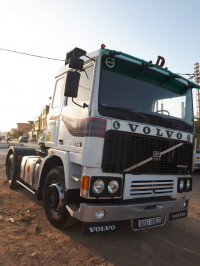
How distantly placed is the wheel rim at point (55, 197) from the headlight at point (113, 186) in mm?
878

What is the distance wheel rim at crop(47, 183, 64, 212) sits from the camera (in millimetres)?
3518

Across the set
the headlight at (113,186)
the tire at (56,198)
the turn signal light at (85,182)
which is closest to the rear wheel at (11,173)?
the tire at (56,198)

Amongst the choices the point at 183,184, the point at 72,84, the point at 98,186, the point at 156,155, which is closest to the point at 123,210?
the point at 98,186

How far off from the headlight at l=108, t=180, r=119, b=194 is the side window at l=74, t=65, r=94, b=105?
4.21ft

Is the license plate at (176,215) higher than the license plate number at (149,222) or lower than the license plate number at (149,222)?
higher

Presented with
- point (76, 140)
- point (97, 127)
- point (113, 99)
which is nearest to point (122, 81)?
point (113, 99)

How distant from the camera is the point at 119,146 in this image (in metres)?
3.18

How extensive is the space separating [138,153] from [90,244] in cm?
156

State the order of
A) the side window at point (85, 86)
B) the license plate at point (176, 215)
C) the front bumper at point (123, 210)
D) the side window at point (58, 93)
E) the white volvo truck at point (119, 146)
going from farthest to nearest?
the side window at point (58, 93)
the license plate at point (176, 215)
the side window at point (85, 86)
the white volvo truck at point (119, 146)
the front bumper at point (123, 210)

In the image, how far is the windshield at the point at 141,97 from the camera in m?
3.30

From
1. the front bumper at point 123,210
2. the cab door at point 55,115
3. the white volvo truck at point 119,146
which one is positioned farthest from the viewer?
the cab door at point 55,115

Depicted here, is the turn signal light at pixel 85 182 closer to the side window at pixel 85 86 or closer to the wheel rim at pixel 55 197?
the wheel rim at pixel 55 197

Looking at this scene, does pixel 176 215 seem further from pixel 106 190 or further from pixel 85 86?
pixel 85 86

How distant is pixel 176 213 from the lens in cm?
374
